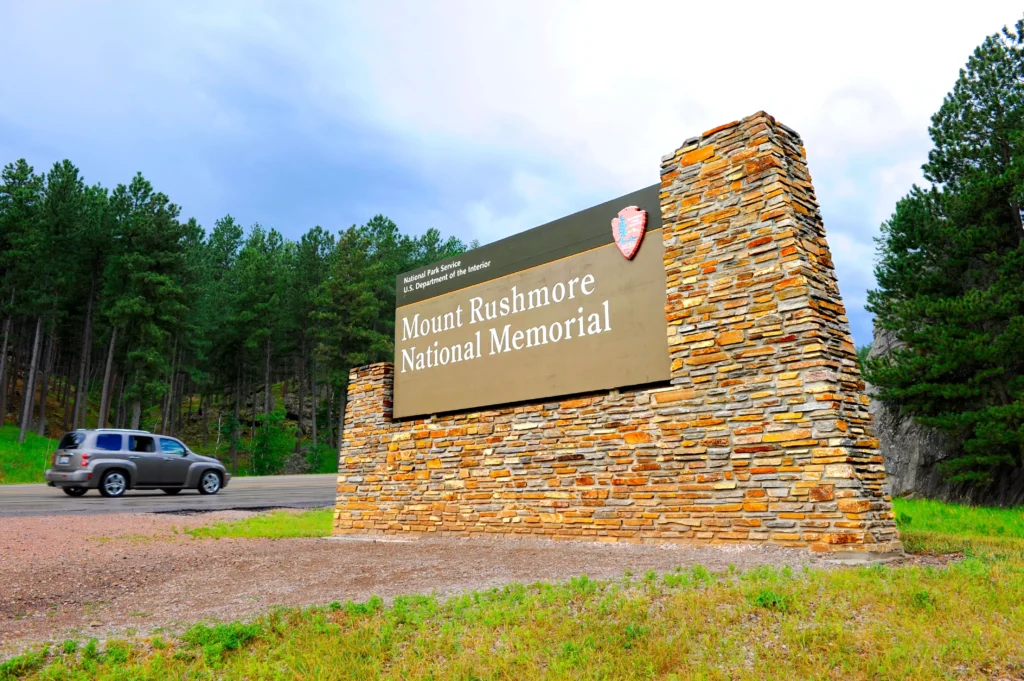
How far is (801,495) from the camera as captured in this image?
642cm

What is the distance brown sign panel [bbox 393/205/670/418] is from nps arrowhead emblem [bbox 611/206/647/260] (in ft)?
0.30

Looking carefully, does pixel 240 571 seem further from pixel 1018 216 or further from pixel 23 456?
pixel 23 456

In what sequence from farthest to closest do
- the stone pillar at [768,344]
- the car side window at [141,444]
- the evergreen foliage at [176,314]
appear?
the evergreen foliage at [176,314], the car side window at [141,444], the stone pillar at [768,344]

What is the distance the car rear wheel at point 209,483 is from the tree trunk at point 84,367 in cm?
2220

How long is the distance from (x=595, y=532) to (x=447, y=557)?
1.78m

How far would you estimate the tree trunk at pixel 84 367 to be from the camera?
36.3 metres

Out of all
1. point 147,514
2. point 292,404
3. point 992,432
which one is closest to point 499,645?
point 147,514

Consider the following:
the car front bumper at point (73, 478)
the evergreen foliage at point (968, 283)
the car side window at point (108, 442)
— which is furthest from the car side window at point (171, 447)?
the evergreen foliage at point (968, 283)

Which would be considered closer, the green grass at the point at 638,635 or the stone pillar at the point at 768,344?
the green grass at the point at 638,635

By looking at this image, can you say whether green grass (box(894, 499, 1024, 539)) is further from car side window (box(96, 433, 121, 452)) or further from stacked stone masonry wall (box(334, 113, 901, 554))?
car side window (box(96, 433, 121, 452))

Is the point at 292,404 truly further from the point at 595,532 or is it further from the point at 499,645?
the point at 499,645

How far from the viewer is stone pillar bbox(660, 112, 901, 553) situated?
634 centimetres

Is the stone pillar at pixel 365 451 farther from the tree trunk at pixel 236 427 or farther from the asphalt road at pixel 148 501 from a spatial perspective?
the tree trunk at pixel 236 427

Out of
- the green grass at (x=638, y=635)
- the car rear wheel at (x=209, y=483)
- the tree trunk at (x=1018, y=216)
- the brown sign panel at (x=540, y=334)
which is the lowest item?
the green grass at (x=638, y=635)
